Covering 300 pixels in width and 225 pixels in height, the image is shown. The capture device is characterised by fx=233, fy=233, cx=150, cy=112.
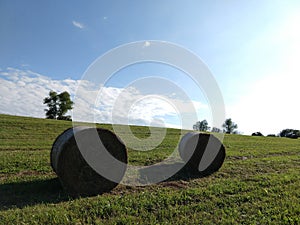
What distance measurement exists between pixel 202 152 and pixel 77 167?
244 inches

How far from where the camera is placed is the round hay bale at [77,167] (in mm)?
6805

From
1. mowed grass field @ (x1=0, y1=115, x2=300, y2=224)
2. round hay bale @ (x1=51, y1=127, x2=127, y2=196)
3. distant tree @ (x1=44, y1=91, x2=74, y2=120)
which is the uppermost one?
distant tree @ (x1=44, y1=91, x2=74, y2=120)

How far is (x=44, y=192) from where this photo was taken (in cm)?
687

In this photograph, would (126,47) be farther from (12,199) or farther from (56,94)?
(56,94)

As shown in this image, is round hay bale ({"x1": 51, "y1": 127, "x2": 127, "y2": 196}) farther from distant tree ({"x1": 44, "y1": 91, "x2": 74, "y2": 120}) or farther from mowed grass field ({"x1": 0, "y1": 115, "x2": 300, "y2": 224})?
distant tree ({"x1": 44, "y1": 91, "x2": 74, "y2": 120})

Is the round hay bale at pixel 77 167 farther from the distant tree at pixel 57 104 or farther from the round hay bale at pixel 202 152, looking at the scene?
the distant tree at pixel 57 104

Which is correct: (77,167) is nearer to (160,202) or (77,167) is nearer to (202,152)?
(160,202)

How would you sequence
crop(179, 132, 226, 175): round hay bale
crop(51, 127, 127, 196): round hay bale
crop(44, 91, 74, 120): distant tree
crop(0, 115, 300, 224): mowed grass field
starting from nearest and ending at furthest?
crop(0, 115, 300, 224): mowed grass field < crop(51, 127, 127, 196): round hay bale < crop(179, 132, 226, 175): round hay bale < crop(44, 91, 74, 120): distant tree

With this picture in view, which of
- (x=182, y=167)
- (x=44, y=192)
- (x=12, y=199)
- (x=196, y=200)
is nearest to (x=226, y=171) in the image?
(x=182, y=167)

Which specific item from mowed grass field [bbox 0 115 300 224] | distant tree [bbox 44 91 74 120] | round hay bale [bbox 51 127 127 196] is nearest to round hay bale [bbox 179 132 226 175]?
mowed grass field [bbox 0 115 300 224]

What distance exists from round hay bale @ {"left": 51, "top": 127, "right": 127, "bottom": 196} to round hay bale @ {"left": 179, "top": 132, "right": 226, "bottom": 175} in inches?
185

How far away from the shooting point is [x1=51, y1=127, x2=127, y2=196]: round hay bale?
22.3 feet

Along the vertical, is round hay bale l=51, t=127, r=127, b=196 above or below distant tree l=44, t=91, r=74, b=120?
below

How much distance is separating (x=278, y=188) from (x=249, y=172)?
8.60ft
